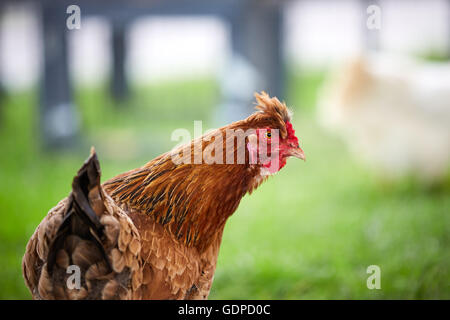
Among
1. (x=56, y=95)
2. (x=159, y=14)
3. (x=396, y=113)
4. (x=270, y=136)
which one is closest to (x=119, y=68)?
(x=56, y=95)

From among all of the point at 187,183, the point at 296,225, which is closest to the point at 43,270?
the point at 187,183

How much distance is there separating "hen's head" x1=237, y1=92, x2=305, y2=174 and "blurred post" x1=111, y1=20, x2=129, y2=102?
4.95 metres

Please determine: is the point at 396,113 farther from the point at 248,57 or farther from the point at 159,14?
the point at 159,14

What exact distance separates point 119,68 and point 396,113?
403 cm

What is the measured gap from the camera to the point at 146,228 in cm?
127

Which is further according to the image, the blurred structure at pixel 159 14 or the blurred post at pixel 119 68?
the blurred post at pixel 119 68

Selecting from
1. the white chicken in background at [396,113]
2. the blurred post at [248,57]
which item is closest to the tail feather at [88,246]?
the white chicken in background at [396,113]

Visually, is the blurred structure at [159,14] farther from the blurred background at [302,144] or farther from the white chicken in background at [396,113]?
the white chicken in background at [396,113]

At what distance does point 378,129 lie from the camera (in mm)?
3375

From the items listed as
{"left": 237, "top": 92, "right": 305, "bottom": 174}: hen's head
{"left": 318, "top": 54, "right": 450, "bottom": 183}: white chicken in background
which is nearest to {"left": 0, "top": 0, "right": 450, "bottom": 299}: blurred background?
{"left": 318, "top": 54, "right": 450, "bottom": 183}: white chicken in background

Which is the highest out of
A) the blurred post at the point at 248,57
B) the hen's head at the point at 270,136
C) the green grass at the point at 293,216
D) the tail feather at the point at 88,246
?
the blurred post at the point at 248,57

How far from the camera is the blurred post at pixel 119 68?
586 cm

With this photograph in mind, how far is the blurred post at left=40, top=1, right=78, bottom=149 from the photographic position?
389 cm

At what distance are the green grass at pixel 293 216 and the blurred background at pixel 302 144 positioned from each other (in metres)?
0.01
